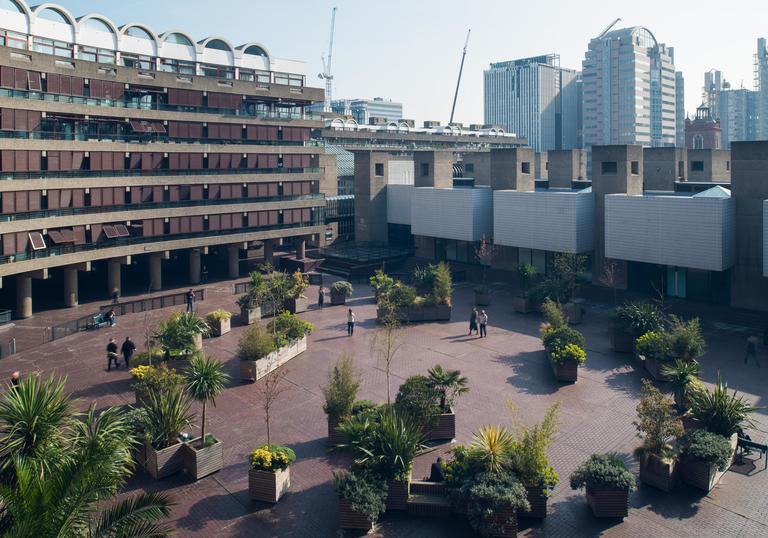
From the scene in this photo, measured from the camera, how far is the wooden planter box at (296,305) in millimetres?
40250

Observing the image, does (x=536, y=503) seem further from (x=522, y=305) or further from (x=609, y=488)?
(x=522, y=305)

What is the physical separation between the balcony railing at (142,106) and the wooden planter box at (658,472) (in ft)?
126

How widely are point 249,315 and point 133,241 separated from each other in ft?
45.4

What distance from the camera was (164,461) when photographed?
19.5m

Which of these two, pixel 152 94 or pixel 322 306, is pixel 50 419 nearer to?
pixel 322 306

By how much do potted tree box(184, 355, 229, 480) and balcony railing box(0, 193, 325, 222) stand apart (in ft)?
77.5

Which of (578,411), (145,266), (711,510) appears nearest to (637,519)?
(711,510)

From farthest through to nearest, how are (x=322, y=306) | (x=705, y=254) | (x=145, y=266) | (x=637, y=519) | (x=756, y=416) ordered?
1. (x=145, y=266)
2. (x=322, y=306)
3. (x=705, y=254)
4. (x=756, y=416)
5. (x=637, y=519)

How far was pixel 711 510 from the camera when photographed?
56.9 ft

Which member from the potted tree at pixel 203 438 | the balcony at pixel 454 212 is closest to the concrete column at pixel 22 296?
the potted tree at pixel 203 438

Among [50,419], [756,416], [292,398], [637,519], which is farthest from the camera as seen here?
[292,398]

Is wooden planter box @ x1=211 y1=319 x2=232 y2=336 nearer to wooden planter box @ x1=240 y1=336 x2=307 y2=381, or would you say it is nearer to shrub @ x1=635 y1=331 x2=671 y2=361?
wooden planter box @ x1=240 y1=336 x2=307 y2=381

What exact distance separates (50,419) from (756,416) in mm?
22752

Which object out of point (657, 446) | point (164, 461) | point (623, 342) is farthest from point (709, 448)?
point (164, 461)
